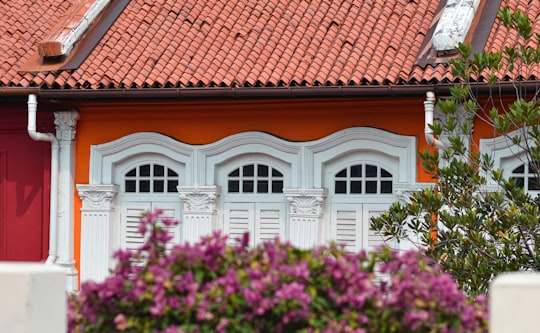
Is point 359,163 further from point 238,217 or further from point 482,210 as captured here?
point 482,210

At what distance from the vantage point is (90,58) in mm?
12594

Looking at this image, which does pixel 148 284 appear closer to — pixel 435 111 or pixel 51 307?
pixel 51 307

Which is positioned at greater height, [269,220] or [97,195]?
[97,195]

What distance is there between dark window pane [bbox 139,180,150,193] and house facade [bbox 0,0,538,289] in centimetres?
1

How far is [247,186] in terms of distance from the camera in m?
12.5

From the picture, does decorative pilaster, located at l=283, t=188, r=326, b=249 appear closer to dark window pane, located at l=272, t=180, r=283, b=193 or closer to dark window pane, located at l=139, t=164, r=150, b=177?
dark window pane, located at l=272, t=180, r=283, b=193

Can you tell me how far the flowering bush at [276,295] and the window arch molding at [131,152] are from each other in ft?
25.2

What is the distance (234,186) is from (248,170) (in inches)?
9.8

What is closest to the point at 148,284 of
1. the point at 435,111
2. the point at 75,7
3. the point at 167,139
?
the point at 435,111

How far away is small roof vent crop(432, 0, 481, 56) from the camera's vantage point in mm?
11250

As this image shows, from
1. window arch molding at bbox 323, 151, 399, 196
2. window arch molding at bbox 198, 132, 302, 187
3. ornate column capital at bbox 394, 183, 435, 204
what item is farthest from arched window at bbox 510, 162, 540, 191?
window arch molding at bbox 198, 132, 302, 187

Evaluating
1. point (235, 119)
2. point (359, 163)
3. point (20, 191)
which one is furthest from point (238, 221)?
point (20, 191)

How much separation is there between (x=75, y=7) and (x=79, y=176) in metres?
2.14

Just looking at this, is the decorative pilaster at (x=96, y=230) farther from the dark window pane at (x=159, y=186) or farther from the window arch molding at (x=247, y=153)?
the window arch molding at (x=247, y=153)
